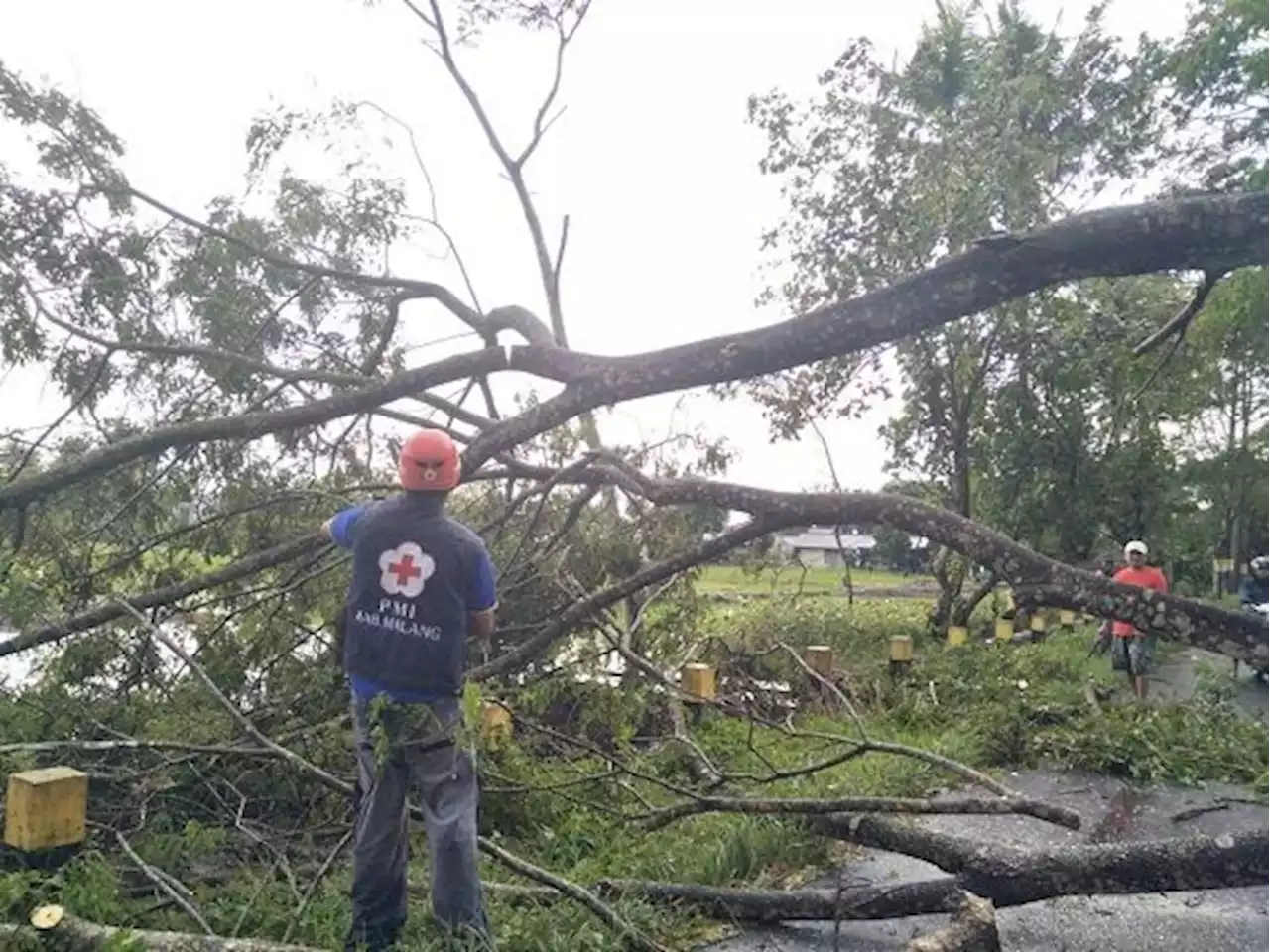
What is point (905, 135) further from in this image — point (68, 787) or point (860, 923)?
point (68, 787)

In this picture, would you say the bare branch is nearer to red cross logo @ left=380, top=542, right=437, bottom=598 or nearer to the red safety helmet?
the red safety helmet

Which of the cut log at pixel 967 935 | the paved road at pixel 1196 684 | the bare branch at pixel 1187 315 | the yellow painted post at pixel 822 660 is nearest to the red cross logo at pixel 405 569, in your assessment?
the cut log at pixel 967 935

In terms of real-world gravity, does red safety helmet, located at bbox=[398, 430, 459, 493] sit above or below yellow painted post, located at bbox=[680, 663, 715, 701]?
above

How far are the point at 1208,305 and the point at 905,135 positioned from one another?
12.7 feet

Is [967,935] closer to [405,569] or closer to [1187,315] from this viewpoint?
[405,569]

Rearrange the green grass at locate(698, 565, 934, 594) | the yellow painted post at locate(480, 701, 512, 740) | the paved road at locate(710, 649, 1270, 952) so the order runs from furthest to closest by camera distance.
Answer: the green grass at locate(698, 565, 934, 594) < the yellow painted post at locate(480, 701, 512, 740) < the paved road at locate(710, 649, 1270, 952)

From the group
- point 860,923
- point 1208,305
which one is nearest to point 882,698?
point 1208,305

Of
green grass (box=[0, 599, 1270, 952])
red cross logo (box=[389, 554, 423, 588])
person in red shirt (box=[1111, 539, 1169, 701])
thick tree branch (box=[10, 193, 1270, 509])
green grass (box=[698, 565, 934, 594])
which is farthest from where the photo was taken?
green grass (box=[698, 565, 934, 594])

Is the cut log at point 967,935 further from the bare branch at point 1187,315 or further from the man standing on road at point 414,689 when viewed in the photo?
the bare branch at point 1187,315

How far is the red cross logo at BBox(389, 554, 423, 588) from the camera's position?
11.9ft

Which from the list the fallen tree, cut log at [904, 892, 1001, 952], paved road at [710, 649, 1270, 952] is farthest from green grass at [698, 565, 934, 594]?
cut log at [904, 892, 1001, 952]

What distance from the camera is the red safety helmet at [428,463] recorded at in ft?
12.1

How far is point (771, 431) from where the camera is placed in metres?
11.8

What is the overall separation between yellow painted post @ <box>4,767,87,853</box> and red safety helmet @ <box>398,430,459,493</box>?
158 centimetres
